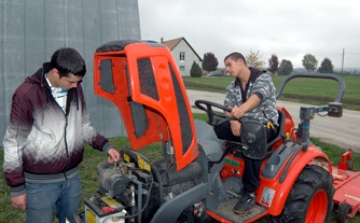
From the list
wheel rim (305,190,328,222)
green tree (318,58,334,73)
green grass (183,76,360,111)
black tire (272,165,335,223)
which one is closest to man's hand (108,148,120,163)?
black tire (272,165,335,223)

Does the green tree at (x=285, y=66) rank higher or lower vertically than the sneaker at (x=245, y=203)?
higher

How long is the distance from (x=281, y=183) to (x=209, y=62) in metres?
68.7

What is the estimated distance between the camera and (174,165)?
2.76 m

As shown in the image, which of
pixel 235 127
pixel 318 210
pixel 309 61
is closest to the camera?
pixel 235 127

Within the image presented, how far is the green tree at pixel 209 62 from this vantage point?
70625 millimetres

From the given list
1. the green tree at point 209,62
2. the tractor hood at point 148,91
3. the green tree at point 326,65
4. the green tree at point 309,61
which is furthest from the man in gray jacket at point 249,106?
the green tree at point 309,61

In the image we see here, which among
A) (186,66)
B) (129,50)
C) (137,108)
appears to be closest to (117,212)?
(137,108)

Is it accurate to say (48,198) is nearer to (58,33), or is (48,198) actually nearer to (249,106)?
(249,106)

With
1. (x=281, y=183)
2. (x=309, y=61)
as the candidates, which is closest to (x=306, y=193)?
(x=281, y=183)

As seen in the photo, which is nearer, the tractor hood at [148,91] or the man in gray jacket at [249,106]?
the tractor hood at [148,91]

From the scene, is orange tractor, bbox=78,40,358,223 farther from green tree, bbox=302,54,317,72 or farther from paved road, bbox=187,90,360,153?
green tree, bbox=302,54,317,72

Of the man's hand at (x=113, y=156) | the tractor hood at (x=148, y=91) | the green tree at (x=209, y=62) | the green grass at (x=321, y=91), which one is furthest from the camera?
the green tree at (x=209, y=62)

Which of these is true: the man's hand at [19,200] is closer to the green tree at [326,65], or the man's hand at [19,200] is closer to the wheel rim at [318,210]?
the wheel rim at [318,210]

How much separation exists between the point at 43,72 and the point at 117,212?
3.75 feet
